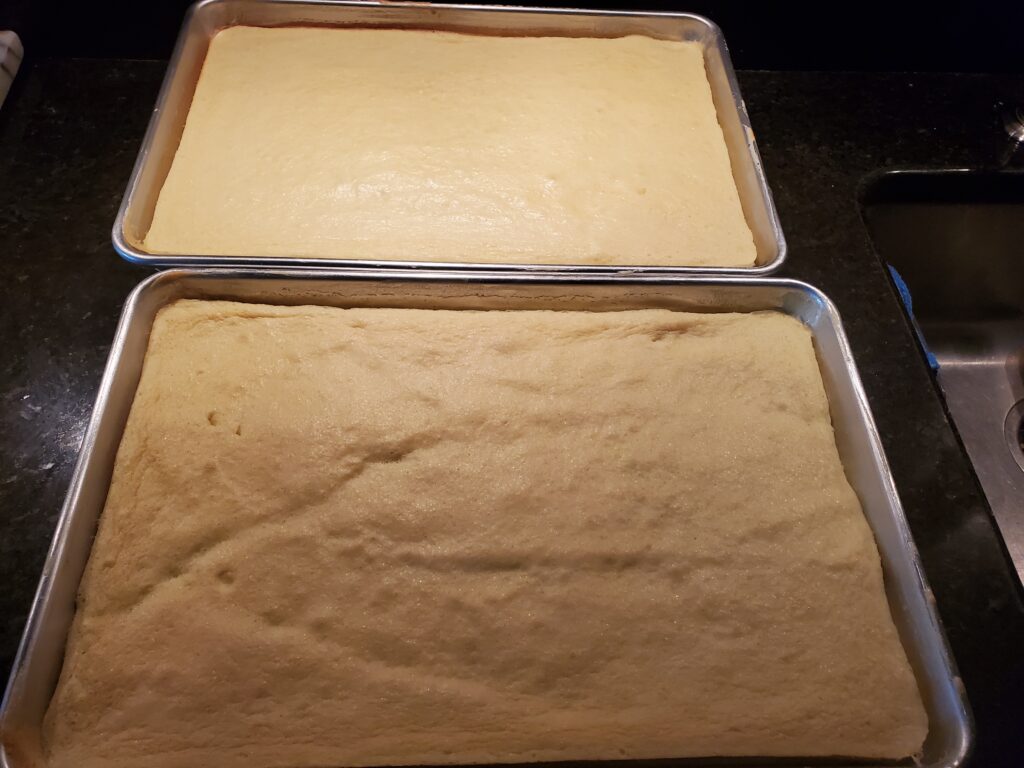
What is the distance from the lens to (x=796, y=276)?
1241mm

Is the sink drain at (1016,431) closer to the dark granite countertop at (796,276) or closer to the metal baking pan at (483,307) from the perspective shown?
the dark granite countertop at (796,276)

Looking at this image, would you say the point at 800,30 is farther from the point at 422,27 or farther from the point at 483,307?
the point at 483,307

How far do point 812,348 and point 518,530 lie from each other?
585 mm

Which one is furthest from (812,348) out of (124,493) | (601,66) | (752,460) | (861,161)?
(124,493)

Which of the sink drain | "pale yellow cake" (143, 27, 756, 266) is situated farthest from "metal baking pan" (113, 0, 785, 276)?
the sink drain

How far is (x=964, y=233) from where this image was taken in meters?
1.48

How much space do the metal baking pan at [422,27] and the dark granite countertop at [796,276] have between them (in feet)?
0.27

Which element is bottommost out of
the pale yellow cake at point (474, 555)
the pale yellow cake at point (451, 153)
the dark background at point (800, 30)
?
the pale yellow cake at point (474, 555)

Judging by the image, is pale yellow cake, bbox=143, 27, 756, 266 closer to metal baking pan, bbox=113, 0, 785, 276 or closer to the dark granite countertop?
metal baking pan, bbox=113, 0, 785, 276

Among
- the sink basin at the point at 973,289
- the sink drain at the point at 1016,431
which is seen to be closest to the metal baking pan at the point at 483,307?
the sink basin at the point at 973,289

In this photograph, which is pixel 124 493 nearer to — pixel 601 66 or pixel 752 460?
pixel 752 460

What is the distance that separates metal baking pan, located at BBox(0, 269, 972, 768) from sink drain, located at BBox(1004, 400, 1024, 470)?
673mm

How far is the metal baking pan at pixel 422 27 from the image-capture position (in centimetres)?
113

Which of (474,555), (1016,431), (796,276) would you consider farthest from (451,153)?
(1016,431)
